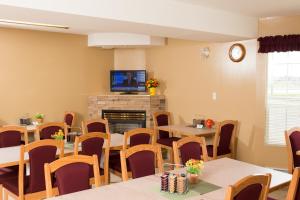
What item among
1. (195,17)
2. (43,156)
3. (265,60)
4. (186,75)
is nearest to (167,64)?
(186,75)

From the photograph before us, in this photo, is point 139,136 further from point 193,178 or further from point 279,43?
point 279,43

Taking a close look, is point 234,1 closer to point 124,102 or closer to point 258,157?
point 258,157

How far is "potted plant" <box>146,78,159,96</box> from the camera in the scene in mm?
7055

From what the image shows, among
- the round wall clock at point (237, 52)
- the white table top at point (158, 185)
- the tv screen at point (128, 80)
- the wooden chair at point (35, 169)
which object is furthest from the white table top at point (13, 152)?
the tv screen at point (128, 80)

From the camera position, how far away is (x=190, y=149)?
3543mm

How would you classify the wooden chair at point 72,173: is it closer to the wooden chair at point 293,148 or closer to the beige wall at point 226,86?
the wooden chair at point 293,148

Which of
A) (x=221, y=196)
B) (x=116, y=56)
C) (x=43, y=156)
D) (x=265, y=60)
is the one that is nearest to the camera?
(x=221, y=196)

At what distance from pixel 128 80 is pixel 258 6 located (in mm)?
3573

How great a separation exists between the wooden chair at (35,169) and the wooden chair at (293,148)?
2716mm

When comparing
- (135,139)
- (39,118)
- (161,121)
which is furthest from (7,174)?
(161,121)

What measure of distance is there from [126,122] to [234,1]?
3751 mm

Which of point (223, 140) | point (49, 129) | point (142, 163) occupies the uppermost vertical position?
point (49, 129)

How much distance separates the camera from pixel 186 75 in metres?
6.67

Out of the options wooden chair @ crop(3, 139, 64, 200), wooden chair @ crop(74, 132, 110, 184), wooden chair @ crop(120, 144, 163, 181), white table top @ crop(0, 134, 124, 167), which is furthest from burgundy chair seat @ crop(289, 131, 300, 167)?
wooden chair @ crop(3, 139, 64, 200)
